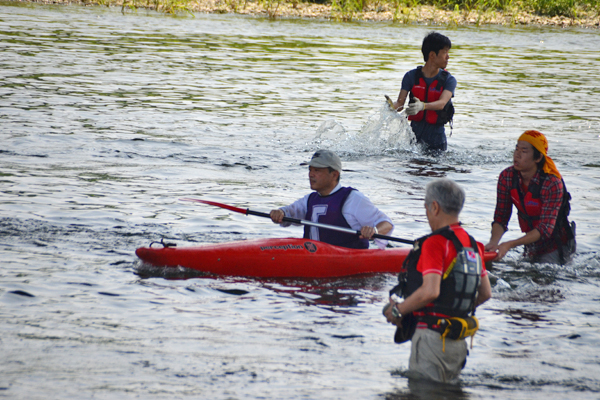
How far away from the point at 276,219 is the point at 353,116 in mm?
7427

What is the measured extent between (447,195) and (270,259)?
7.63 feet

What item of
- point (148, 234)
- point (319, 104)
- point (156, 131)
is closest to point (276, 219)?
point (148, 234)

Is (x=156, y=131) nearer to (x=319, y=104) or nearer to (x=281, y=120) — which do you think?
(x=281, y=120)

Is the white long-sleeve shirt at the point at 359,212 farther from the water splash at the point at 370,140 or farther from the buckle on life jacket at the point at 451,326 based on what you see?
the water splash at the point at 370,140

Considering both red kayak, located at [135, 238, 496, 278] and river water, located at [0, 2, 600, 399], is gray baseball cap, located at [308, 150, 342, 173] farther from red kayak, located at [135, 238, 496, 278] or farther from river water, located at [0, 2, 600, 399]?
river water, located at [0, 2, 600, 399]

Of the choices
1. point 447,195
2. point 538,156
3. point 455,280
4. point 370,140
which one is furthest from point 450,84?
point 455,280

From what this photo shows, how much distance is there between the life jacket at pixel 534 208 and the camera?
5.16 m

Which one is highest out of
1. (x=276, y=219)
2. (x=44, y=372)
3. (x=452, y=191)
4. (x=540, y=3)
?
(x=540, y=3)

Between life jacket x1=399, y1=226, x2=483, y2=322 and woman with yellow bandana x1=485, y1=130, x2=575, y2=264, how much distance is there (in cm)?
170

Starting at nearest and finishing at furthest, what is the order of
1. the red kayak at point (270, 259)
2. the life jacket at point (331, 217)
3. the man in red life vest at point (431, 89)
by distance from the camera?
the life jacket at point (331, 217) → the red kayak at point (270, 259) → the man in red life vest at point (431, 89)

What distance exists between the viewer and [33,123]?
34.2ft

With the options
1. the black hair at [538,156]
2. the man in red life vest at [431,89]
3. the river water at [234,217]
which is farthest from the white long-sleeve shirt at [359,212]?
the man in red life vest at [431,89]

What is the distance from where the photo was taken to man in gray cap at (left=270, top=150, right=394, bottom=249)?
5.07 m

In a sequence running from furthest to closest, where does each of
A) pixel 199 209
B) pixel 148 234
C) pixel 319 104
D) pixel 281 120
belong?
pixel 319 104 < pixel 281 120 < pixel 199 209 < pixel 148 234
